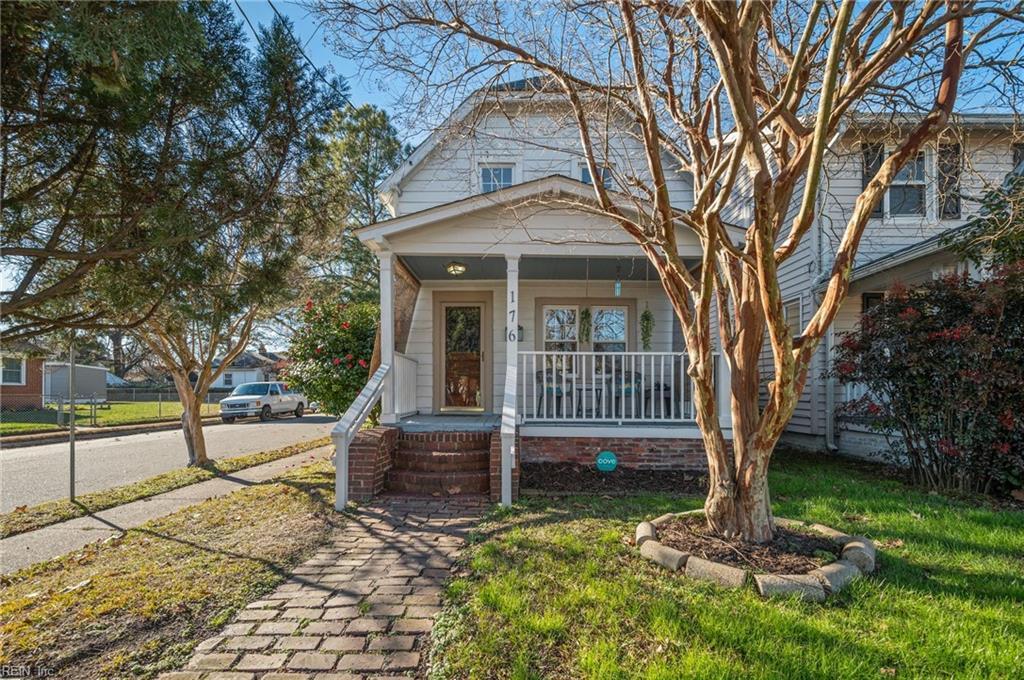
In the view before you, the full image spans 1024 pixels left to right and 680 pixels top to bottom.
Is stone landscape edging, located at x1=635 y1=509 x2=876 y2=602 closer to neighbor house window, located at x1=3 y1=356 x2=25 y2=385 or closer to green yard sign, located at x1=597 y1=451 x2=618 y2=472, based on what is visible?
green yard sign, located at x1=597 y1=451 x2=618 y2=472

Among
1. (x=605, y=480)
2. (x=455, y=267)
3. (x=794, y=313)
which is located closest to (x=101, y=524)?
(x=455, y=267)

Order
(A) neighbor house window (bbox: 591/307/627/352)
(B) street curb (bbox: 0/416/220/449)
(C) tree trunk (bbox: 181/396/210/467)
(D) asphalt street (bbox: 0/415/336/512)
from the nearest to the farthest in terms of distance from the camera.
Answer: (D) asphalt street (bbox: 0/415/336/512) < (C) tree trunk (bbox: 181/396/210/467) < (A) neighbor house window (bbox: 591/307/627/352) < (B) street curb (bbox: 0/416/220/449)

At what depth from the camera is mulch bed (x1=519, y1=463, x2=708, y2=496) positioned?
5945 millimetres

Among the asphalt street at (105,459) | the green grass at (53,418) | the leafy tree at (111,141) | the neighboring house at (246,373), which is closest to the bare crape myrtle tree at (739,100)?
the leafy tree at (111,141)

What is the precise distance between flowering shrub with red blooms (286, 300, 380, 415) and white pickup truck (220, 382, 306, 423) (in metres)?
11.5

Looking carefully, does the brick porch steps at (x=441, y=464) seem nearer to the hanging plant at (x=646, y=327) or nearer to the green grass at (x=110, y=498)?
the green grass at (x=110, y=498)

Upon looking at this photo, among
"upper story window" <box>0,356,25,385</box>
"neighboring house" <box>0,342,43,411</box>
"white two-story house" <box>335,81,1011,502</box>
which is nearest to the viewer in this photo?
"white two-story house" <box>335,81,1011,502</box>

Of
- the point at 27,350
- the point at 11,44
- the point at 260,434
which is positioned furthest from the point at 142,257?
the point at 260,434

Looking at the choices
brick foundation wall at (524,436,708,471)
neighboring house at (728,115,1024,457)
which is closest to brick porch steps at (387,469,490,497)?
brick foundation wall at (524,436,708,471)

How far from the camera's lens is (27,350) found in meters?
4.97

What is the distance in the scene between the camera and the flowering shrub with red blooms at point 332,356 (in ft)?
26.2

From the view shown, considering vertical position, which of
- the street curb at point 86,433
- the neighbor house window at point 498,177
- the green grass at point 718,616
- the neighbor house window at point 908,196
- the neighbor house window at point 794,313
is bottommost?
the street curb at point 86,433

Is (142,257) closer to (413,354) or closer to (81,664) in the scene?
(81,664)

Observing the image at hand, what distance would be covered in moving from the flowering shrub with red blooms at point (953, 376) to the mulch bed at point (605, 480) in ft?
7.97
